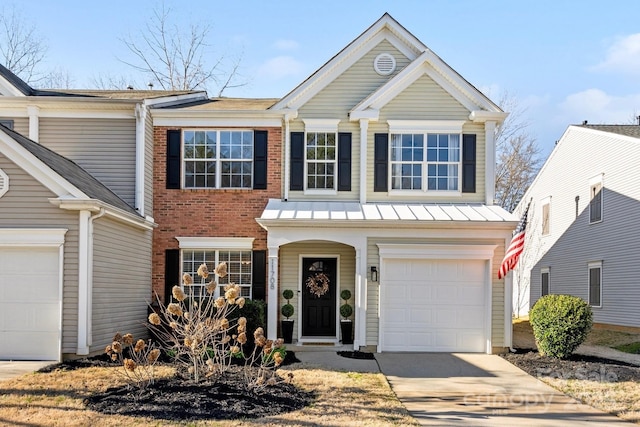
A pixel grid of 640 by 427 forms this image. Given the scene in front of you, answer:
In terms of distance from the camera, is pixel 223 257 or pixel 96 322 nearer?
pixel 96 322

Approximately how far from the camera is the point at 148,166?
14.9m

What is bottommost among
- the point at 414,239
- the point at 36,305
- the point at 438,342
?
the point at 438,342

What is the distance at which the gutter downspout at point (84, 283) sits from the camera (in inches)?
455

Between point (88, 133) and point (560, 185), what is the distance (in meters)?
16.9

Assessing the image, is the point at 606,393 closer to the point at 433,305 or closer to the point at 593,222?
the point at 433,305

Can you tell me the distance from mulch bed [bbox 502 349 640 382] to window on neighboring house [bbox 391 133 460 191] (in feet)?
14.2

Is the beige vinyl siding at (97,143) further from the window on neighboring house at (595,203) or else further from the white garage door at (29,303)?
the window on neighboring house at (595,203)

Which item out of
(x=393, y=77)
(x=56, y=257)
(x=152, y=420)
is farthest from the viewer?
(x=393, y=77)

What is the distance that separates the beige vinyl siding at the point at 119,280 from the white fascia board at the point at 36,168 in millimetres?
853

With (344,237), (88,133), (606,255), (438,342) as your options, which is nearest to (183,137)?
(88,133)

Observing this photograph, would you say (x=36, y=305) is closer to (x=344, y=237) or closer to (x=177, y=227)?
(x=177, y=227)

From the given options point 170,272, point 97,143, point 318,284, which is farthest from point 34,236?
point 318,284

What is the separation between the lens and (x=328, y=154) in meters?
15.2

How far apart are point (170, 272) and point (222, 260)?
4.22ft
